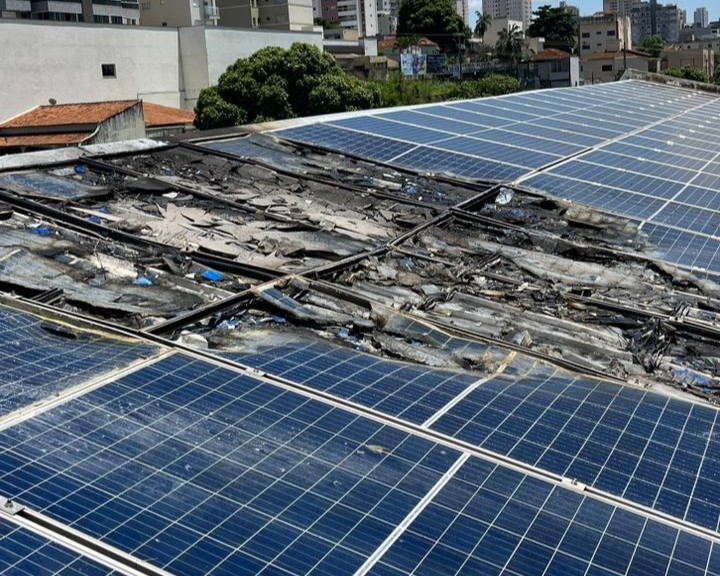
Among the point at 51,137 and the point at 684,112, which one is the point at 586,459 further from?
the point at 51,137

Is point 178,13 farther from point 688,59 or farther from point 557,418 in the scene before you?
point 688,59

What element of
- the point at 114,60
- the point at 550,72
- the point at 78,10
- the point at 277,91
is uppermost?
the point at 78,10

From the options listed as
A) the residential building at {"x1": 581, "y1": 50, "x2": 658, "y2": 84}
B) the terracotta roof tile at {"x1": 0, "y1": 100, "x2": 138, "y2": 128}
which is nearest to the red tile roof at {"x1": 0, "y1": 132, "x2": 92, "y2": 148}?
the terracotta roof tile at {"x1": 0, "y1": 100, "x2": 138, "y2": 128}

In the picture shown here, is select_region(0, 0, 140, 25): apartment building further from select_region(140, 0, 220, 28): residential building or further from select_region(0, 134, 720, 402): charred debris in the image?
select_region(0, 134, 720, 402): charred debris

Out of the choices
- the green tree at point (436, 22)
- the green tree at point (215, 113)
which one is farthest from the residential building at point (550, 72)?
the green tree at point (215, 113)

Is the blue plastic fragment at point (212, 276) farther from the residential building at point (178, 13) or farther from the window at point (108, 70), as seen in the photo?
the residential building at point (178, 13)

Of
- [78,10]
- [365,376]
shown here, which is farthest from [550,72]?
[365,376]

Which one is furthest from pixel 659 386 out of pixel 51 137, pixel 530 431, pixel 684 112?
pixel 51 137
